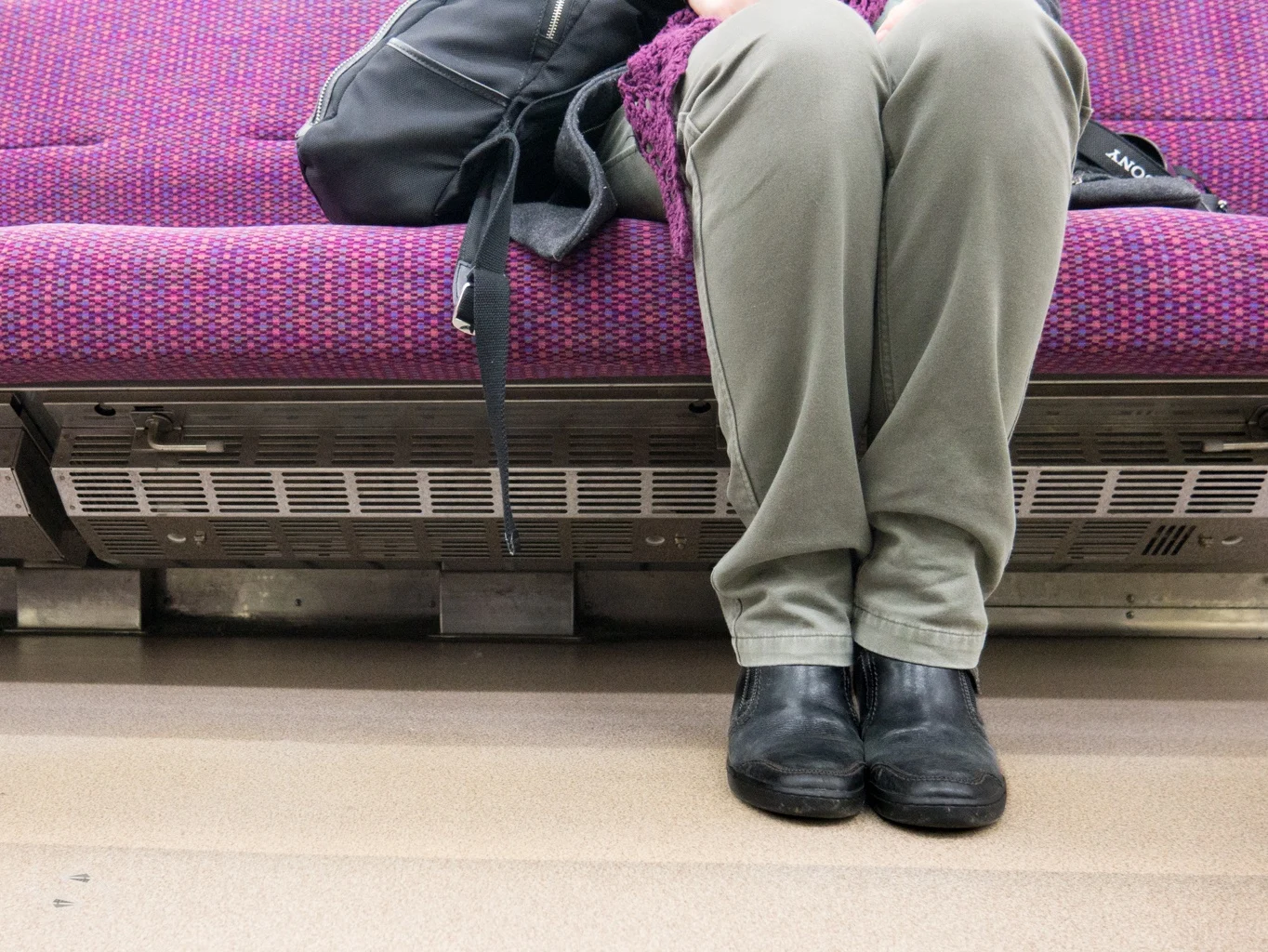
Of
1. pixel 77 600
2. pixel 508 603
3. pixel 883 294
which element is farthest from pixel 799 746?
pixel 77 600

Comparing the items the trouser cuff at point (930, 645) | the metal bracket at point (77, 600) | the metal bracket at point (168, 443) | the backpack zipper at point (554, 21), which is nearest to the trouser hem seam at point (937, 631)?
the trouser cuff at point (930, 645)

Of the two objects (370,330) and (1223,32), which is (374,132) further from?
(1223,32)

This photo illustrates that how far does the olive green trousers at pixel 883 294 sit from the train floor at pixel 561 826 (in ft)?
0.53

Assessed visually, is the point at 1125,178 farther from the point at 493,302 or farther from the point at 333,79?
the point at 333,79

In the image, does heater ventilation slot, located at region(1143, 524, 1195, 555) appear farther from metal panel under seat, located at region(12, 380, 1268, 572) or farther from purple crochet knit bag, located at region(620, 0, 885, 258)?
purple crochet knit bag, located at region(620, 0, 885, 258)

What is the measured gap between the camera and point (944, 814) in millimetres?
677

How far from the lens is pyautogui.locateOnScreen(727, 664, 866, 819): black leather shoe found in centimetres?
70

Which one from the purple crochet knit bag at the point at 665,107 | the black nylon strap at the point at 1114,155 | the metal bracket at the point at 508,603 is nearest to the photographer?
the purple crochet knit bag at the point at 665,107

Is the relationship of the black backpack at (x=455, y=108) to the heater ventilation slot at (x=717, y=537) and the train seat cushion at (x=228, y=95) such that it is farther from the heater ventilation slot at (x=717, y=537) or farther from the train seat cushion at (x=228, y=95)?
the train seat cushion at (x=228, y=95)

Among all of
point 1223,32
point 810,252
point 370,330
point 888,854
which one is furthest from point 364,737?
point 1223,32

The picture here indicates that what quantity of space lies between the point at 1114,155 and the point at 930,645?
711 millimetres

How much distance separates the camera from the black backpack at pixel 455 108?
3.24ft

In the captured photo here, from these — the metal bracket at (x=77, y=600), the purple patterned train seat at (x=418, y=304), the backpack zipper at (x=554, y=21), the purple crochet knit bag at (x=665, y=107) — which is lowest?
the metal bracket at (x=77, y=600)

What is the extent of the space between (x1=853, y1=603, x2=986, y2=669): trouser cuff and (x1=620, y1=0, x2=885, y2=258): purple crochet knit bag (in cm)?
39
